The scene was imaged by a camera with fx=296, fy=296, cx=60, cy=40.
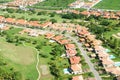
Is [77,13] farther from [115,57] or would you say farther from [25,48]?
[115,57]

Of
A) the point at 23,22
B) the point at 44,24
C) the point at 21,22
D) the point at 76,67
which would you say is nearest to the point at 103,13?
the point at 44,24

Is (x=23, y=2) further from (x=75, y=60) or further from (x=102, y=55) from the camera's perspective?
(x=102, y=55)

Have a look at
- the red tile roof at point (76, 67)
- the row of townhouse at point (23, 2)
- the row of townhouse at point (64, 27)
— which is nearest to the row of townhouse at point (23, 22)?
the row of townhouse at point (64, 27)

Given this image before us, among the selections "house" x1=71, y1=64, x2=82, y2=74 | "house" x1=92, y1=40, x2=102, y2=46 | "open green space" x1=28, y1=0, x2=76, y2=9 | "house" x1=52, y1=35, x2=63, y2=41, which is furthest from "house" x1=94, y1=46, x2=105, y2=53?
"open green space" x1=28, y1=0, x2=76, y2=9

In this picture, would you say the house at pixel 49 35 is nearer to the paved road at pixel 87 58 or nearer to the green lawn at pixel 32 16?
the paved road at pixel 87 58

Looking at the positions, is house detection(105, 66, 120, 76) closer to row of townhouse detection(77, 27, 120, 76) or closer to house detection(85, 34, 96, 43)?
row of townhouse detection(77, 27, 120, 76)
